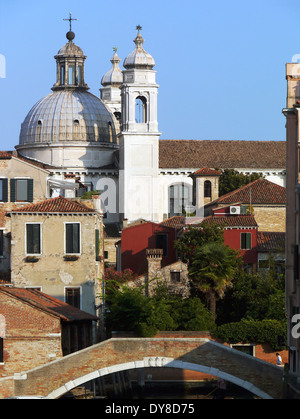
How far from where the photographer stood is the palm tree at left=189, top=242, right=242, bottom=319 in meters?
48.8

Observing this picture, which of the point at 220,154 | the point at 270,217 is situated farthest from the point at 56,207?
the point at 220,154

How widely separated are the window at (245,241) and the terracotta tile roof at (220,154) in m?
34.9

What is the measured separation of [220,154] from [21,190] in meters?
43.6

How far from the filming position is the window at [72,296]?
45.4 meters

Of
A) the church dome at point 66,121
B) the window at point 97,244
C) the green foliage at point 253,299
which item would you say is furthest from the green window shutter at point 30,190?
the church dome at point 66,121

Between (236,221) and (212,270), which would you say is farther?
(236,221)

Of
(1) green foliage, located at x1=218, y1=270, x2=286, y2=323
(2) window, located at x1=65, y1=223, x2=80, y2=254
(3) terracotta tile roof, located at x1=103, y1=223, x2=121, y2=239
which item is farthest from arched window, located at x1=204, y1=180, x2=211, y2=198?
(2) window, located at x1=65, y1=223, x2=80, y2=254

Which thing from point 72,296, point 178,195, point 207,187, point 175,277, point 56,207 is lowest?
point 72,296

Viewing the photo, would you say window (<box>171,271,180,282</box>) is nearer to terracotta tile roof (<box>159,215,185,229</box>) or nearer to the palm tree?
the palm tree

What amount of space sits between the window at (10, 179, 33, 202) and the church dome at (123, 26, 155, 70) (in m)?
40.6

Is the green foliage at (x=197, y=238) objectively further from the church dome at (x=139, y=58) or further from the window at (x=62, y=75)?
the window at (x=62, y=75)

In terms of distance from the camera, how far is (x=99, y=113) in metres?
94.2

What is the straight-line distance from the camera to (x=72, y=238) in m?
45.7

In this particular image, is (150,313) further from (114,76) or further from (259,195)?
(114,76)
